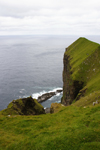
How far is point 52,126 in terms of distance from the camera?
23.2 metres

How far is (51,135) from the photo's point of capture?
19.8 m

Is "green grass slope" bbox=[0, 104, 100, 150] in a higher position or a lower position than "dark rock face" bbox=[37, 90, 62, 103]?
higher

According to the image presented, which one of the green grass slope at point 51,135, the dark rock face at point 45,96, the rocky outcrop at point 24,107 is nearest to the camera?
the green grass slope at point 51,135

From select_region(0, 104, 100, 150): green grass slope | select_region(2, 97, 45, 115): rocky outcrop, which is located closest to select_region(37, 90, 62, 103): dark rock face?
select_region(2, 97, 45, 115): rocky outcrop

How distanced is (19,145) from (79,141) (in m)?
9.40

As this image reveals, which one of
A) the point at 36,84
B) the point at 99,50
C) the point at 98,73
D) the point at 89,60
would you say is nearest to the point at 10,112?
the point at 98,73

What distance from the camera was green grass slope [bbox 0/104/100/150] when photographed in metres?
17.2

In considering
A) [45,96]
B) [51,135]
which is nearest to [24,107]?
[51,135]

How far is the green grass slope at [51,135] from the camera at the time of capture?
17.2 metres

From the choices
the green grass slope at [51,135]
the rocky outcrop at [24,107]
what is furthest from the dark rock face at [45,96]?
the green grass slope at [51,135]

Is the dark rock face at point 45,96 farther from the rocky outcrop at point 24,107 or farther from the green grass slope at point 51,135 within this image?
the green grass slope at point 51,135

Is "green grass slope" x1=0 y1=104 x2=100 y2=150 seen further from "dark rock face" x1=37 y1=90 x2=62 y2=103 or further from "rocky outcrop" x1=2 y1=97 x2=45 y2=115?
"dark rock face" x1=37 y1=90 x2=62 y2=103

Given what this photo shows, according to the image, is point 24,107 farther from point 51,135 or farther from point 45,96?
point 45,96

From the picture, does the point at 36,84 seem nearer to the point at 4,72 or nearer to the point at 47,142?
the point at 4,72
